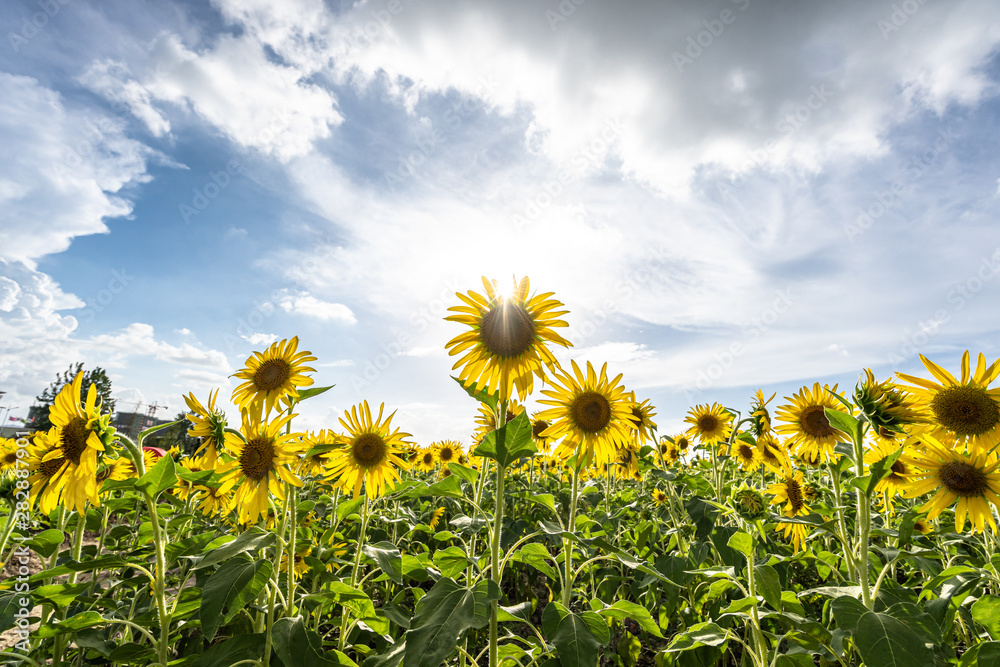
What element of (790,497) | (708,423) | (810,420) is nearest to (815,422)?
(810,420)

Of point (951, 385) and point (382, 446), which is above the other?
point (951, 385)

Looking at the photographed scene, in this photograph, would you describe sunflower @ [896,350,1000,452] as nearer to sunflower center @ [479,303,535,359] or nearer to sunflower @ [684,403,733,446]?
sunflower center @ [479,303,535,359]

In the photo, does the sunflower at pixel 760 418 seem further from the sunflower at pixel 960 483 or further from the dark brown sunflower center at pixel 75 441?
the dark brown sunflower center at pixel 75 441

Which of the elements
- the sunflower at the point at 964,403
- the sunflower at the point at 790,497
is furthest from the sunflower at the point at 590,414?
the sunflower at the point at 790,497

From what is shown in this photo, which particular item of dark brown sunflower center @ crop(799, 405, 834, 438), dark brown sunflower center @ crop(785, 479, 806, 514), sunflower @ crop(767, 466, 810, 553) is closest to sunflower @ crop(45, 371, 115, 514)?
dark brown sunflower center @ crop(799, 405, 834, 438)

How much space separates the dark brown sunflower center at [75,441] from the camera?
251 centimetres

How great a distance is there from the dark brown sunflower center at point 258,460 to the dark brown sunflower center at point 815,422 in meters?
4.37

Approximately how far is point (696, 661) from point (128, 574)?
4365 mm

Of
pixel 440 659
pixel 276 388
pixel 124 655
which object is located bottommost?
pixel 124 655

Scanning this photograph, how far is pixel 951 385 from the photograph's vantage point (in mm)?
3070

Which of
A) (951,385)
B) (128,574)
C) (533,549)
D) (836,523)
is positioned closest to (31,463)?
(128,574)

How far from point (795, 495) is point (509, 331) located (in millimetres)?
4837

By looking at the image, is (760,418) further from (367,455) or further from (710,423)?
(367,455)

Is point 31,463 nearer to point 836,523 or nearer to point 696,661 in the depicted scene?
point 696,661
